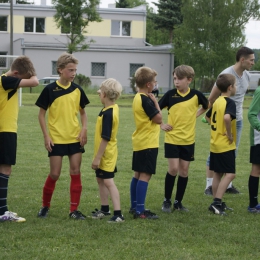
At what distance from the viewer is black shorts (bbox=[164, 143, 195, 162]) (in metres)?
7.49

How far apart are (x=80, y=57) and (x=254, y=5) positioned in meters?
16.1

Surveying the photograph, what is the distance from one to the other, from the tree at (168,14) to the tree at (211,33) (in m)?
12.3

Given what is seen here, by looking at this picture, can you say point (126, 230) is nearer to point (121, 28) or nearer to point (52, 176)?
point (52, 176)

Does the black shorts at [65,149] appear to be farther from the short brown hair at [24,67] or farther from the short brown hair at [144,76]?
the short brown hair at [144,76]

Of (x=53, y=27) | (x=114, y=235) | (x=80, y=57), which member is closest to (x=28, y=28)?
(x=53, y=27)

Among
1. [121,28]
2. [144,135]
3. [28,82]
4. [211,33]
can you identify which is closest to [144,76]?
[144,135]

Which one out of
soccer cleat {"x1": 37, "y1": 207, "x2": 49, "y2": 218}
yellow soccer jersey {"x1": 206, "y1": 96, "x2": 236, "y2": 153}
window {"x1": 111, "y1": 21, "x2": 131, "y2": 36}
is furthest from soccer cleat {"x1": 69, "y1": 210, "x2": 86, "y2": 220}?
window {"x1": 111, "y1": 21, "x2": 131, "y2": 36}

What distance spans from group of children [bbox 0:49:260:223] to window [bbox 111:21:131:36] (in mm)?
53093

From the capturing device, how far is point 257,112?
741 cm

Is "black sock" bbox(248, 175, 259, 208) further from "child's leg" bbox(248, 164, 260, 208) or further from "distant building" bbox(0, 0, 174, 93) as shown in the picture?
"distant building" bbox(0, 0, 174, 93)

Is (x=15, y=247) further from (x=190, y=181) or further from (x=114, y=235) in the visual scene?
(x=190, y=181)

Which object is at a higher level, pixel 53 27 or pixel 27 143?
pixel 53 27

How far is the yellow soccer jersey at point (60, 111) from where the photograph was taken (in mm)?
6836

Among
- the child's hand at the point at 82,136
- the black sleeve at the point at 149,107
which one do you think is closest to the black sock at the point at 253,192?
the black sleeve at the point at 149,107
